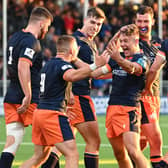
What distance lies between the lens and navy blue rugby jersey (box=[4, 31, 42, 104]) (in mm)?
9391

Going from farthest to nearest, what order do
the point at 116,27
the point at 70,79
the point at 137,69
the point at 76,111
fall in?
the point at 116,27 < the point at 76,111 < the point at 137,69 < the point at 70,79

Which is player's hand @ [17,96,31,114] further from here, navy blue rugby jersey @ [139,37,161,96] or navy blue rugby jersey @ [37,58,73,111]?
navy blue rugby jersey @ [139,37,161,96]

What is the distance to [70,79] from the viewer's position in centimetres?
858

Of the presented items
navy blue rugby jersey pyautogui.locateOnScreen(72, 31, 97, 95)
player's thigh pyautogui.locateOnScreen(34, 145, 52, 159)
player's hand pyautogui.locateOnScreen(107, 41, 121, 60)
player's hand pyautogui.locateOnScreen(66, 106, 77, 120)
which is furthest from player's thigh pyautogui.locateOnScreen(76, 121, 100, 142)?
player's hand pyautogui.locateOnScreen(107, 41, 121, 60)

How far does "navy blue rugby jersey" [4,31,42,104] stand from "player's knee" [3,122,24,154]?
34 cm

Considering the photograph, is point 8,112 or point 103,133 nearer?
point 8,112

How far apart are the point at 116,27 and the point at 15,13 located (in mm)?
3346

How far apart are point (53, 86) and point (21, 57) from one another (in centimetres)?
81

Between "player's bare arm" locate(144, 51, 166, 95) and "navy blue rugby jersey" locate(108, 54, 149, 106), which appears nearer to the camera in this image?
"navy blue rugby jersey" locate(108, 54, 149, 106)

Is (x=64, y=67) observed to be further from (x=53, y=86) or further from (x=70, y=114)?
(x=70, y=114)

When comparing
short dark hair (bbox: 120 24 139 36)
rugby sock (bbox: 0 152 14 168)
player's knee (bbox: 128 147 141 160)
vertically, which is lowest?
rugby sock (bbox: 0 152 14 168)

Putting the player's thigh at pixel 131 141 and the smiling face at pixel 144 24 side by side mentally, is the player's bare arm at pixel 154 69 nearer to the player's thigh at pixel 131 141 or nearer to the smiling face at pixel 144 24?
the smiling face at pixel 144 24

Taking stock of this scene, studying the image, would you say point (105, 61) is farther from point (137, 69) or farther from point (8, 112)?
point (8, 112)

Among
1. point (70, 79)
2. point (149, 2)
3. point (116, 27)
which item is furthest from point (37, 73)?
point (149, 2)
